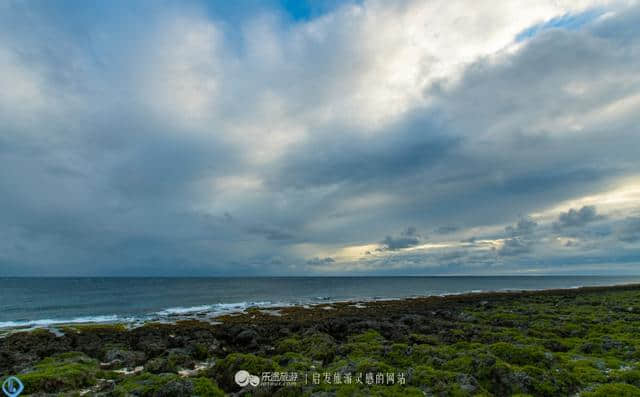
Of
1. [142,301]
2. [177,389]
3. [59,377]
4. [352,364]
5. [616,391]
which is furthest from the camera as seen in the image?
[142,301]

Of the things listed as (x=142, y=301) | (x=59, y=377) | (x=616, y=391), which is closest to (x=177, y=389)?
(x=59, y=377)

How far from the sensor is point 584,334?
876 inches

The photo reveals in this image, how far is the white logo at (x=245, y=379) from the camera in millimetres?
13571

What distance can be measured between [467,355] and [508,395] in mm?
3404

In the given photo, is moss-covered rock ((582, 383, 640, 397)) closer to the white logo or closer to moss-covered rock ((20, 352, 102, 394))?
the white logo

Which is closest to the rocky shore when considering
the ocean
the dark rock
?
the dark rock

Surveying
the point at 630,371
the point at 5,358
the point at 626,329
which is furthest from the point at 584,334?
the point at 5,358

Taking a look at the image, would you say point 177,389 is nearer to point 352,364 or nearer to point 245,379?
point 245,379

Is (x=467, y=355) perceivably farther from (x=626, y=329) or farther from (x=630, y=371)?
(x=626, y=329)

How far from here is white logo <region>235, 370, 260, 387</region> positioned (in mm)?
13571

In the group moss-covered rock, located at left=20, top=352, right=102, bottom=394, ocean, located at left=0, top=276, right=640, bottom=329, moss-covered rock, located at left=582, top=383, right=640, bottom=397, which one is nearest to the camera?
moss-covered rock, located at left=582, top=383, right=640, bottom=397

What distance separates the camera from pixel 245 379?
45.6ft

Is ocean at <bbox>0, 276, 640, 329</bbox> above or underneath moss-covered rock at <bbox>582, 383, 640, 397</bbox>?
underneath

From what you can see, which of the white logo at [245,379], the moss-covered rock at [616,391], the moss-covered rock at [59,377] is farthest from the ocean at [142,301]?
the moss-covered rock at [616,391]
